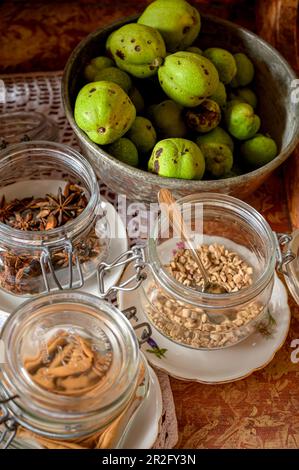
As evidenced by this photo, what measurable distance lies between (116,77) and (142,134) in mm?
86

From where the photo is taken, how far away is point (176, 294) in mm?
683

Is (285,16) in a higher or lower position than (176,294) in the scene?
higher

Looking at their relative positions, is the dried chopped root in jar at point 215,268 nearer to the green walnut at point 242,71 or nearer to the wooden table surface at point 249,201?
the wooden table surface at point 249,201

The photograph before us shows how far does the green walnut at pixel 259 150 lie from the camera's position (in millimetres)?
841

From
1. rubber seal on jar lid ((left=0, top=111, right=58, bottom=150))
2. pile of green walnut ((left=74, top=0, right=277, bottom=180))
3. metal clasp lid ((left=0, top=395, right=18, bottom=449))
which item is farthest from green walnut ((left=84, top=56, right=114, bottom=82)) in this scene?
metal clasp lid ((left=0, top=395, right=18, bottom=449))

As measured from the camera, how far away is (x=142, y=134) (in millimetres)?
804

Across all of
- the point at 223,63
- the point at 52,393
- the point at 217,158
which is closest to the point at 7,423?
the point at 52,393

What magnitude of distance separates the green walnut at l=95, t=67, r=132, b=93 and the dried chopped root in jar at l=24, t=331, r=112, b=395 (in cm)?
36

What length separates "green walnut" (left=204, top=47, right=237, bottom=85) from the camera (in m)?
0.86

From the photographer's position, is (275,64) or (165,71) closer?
(165,71)
